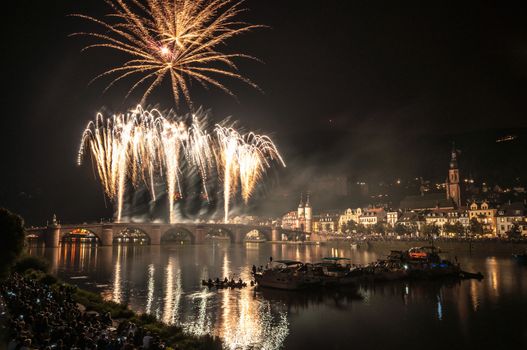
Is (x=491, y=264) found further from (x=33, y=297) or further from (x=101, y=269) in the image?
(x=33, y=297)

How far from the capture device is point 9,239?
111 ft

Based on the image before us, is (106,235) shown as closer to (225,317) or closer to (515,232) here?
(225,317)

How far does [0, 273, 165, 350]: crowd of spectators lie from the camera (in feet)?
54.4

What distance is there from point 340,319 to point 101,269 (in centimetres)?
4373

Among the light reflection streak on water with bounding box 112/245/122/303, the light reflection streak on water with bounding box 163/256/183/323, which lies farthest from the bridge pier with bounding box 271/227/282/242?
the light reflection streak on water with bounding box 163/256/183/323

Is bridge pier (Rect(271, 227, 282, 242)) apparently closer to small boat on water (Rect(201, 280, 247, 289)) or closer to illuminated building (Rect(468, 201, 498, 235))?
illuminated building (Rect(468, 201, 498, 235))

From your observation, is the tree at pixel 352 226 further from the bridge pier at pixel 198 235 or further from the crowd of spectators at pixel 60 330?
the crowd of spectators at pixel 60 330

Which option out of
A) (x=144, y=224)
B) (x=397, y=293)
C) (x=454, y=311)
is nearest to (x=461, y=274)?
(x=397, y=293)

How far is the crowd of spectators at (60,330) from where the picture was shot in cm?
1658

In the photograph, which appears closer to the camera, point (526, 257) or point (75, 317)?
point (75, 317)

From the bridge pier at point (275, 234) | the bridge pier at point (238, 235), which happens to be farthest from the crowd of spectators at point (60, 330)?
the bridge pier at point (275, 234)

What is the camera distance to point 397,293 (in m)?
44.4

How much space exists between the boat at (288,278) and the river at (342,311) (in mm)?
1501

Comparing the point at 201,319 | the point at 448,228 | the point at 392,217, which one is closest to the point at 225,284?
the point at 201,319
